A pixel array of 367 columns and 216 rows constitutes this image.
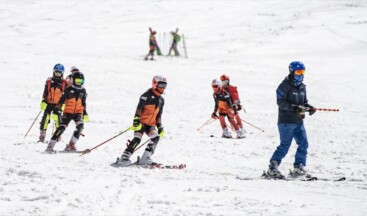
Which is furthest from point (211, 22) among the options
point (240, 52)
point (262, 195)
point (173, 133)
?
point (262, 195)

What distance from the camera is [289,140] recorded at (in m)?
8.31

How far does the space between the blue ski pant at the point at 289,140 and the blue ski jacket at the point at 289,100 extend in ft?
0.33

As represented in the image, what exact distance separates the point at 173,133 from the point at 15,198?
26.0 ft

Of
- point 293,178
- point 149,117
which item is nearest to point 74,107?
point 149,117

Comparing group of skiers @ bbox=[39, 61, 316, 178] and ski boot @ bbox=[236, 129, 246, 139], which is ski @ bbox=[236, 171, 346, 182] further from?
ski boot @ bbox=[236, 129, 246, 139]

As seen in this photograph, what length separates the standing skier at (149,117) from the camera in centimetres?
897

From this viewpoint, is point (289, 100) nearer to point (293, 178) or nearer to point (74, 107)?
point (293, 178)

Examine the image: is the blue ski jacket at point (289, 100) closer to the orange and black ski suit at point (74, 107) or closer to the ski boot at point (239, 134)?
the orange and black ski suit at point (74, 107)

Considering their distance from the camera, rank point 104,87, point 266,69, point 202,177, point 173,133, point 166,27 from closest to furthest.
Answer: point 202,177
point 173,133
point 104,87
point 266,69
point 166,27

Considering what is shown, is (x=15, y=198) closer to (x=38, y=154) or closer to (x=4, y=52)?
(x=38, y=154)

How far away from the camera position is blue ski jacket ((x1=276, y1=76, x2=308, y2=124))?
820 centimetres

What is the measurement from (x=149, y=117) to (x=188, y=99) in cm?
1044

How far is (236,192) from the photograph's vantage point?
682cm

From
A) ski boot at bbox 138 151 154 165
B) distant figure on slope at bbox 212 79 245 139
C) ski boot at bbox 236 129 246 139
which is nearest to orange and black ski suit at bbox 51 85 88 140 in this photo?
ski boot at bbox 138 151 154 165
